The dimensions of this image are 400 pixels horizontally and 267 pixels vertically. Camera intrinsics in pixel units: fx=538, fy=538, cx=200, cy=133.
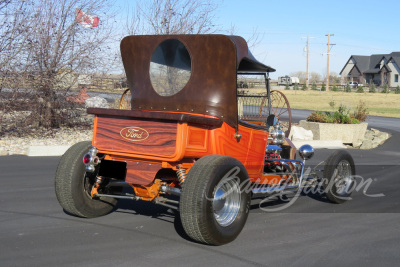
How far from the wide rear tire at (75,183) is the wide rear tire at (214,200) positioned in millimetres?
1466

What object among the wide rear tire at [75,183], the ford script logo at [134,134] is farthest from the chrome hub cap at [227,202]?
the wide rear tire at [75,183]

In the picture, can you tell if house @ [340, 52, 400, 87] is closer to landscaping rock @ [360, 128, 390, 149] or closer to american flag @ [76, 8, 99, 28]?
landscaping rock @ [360, 128, 390, 149]

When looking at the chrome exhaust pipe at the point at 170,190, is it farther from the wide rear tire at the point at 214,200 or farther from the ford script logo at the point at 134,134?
the ford script logo at the point at 134,134

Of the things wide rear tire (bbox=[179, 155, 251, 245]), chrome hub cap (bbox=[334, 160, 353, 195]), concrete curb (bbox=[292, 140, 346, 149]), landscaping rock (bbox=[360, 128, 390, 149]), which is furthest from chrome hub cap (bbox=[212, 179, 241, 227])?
landscaping rock (bbox=[360, 128, 390, 149])

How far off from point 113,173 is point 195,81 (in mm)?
1470

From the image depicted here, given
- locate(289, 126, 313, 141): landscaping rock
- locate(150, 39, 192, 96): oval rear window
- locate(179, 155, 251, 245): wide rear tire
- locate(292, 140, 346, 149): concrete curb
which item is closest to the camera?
locate(179, 155, 251, 245): wide rear tire

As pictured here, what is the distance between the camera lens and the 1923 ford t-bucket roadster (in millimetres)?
5453

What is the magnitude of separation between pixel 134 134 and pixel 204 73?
3.57ft

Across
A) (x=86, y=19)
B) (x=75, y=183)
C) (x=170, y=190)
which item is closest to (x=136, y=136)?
(x=170, y=190)

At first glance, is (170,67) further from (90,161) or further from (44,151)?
(44,151)

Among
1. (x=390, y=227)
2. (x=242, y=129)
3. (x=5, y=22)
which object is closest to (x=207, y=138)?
(x=242, y=129)

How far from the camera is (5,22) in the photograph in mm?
14516

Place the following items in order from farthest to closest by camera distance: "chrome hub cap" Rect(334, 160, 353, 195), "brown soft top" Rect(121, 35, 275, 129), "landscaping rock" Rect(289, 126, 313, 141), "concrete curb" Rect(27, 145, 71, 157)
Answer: "landscaping rock" Rect(289, 126, 313, 141)
"concrete curb" Rect(27, 145, 71, 157)
"chrome hub cap" Rect(334, 160, 353, 195)
"brown soft top" Rect(121, 35, 275, 129)

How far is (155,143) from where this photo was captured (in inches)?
222
